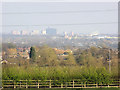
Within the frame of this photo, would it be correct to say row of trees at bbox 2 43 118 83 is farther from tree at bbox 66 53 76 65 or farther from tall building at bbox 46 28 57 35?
tall building at bbox 46 28 57 35

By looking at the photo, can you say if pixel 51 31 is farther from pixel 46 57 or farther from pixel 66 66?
pixel 66 66

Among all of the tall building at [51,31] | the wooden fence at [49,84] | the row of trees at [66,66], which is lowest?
the wooden fence at [49,84]

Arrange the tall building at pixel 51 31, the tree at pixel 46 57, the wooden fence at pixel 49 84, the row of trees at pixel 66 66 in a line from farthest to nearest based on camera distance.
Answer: the tall building at pixel 51 31, the tree at pixel 46 57, the row of trees at pixel 66 66, the wooden fence at pixel 49 84

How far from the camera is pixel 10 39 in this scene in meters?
16.4

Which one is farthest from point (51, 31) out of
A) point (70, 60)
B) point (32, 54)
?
point (70, 60)

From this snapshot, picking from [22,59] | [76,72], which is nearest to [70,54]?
[22,59]

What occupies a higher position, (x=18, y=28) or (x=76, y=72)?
(x=18, y=28)

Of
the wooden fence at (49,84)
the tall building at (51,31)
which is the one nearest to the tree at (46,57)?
the tall building at (51,31)

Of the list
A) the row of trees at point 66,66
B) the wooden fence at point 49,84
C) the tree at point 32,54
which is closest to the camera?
the wooden fence at point 49,84

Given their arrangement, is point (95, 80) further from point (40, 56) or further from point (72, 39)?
point (72, 39)

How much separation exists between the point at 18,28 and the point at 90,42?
6.39 m

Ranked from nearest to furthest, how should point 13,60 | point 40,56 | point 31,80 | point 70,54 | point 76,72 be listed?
point 31,80, point 76,72, point 13,60, point 40,56, point 70,54

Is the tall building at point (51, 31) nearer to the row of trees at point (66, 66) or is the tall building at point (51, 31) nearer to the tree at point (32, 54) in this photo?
the row of trees at point (66, 66)

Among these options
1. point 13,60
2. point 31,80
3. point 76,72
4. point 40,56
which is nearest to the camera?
point 31,80
